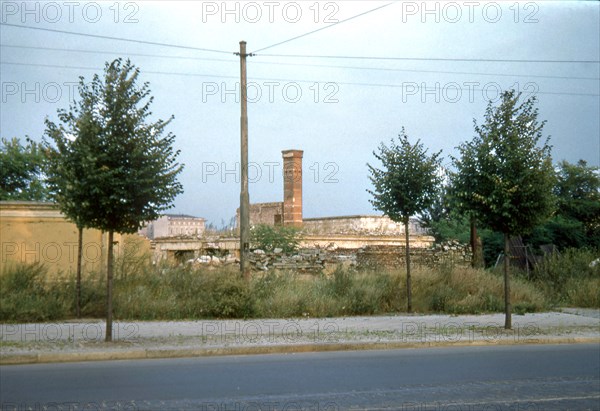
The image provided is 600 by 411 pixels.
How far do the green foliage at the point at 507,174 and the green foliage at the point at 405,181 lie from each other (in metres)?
2.89

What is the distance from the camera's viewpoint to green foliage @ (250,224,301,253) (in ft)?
110

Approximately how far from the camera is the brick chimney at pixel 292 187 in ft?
137

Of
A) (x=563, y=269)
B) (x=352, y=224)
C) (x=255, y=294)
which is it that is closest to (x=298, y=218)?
(x=352, y=224)

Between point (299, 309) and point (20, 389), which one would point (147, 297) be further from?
point (20, 389)

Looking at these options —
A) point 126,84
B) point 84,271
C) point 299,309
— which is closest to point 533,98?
point 299,309

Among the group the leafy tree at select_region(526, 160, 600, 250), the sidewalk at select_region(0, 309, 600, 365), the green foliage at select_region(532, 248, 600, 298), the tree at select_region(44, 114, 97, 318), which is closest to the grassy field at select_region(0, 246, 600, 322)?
the sidewalk at select_region(0, 309, 600, 365)

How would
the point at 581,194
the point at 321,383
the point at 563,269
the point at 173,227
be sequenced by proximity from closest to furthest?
the point at 321,383
the point at 563,269
the point at 581,194
the point at 173,227

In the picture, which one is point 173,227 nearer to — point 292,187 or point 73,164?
point 292,187

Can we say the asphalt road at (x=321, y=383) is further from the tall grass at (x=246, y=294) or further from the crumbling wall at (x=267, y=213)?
the crumbling wall at (x=267, y=213)

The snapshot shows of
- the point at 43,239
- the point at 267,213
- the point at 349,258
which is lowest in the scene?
the point at 349,258

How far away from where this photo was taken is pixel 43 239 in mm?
21047

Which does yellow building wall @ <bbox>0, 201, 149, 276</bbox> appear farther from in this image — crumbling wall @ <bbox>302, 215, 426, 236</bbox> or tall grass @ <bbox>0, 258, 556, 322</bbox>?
crumbling wall @ <bbox>302, 215, 426, 236</bbox>

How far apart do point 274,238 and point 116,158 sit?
20.2 meters

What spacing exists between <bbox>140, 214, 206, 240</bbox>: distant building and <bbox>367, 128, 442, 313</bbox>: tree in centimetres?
1683
